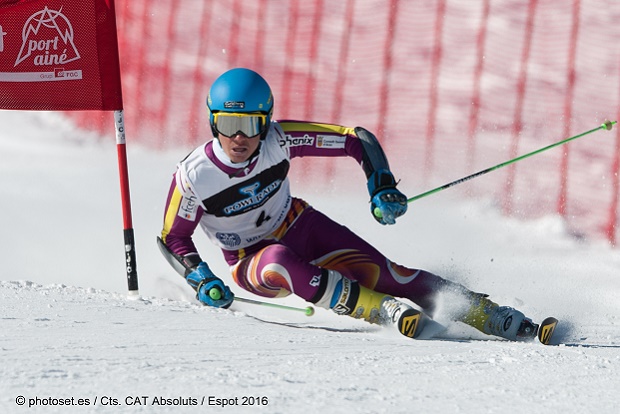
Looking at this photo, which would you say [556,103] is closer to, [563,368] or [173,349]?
[563,368]

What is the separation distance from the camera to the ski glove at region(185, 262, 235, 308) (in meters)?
4.27

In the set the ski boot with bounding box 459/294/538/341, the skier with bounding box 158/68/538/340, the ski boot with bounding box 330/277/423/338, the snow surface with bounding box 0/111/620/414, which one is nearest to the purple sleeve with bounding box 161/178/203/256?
the skier with bounding box 158/68/538/340

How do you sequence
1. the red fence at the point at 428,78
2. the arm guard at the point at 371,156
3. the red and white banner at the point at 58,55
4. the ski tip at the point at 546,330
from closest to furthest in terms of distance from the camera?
the ski tip at the point at 546,330 → the arm guard at the point at 371,156 → the red and white banner at the point at 58,55 → the red fence at the point at 428,78

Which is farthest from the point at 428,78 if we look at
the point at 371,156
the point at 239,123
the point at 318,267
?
the point at 318,267

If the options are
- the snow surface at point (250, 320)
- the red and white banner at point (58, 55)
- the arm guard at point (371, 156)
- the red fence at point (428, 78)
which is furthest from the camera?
the red fence at point (428, 78)

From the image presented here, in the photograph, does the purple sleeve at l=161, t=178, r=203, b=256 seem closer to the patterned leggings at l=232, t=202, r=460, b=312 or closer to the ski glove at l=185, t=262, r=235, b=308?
the ski glove at l=185, t=262, r=235, b=308

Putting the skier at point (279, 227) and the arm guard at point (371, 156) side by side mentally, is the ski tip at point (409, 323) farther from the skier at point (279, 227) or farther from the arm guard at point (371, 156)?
the arm guard at point (371, 156)

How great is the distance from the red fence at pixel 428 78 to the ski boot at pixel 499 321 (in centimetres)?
225

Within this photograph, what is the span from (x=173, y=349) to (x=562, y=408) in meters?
1.22

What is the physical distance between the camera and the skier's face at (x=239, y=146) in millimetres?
4334

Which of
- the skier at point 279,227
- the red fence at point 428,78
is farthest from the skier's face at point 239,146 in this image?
the red fence at point 428,78

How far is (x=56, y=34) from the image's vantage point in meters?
4.88

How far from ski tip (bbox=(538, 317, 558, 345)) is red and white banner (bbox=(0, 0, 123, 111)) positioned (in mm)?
2307

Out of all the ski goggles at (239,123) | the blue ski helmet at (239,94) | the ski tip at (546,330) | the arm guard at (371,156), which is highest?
the blue ski helmet at (239,94)
